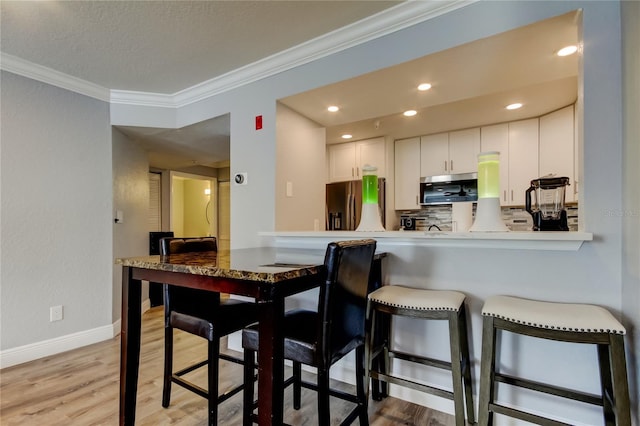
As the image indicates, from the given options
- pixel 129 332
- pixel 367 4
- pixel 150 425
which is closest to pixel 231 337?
pixel 150 425

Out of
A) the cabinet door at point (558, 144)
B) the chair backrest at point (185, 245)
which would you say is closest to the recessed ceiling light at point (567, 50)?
the cabinet door at point (558, 144)

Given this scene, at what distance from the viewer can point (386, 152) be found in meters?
4.06

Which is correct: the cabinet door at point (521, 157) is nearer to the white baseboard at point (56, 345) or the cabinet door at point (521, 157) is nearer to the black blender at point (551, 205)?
the black blender at point (551, 205)

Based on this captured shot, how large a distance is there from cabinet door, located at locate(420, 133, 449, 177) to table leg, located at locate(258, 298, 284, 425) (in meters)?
3.48

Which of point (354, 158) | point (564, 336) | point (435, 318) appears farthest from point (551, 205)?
point (354, 158)

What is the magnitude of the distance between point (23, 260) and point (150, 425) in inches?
71.7

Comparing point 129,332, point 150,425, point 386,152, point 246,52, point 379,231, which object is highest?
point 246,52

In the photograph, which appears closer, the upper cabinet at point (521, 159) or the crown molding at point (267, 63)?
the crown molding at point (267, 63)

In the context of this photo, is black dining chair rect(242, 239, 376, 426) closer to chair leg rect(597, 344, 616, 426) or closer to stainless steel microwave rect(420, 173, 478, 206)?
chair leg rect(597, 344, 616, 426)

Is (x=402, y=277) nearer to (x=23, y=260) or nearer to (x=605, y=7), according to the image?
(x=605, y=7)

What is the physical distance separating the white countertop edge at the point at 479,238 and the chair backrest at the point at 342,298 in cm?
45

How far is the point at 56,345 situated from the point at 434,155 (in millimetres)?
4374

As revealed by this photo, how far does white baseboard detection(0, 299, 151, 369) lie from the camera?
91.9 inches

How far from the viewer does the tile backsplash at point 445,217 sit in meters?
3.67
